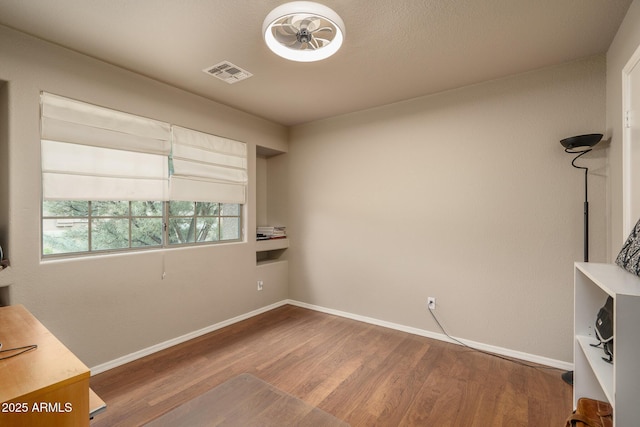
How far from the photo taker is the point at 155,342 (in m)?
2.70

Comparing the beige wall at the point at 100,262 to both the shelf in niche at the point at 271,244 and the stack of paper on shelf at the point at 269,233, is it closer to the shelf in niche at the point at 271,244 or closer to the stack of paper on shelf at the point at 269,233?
the shelf in niche at the point at 271,244

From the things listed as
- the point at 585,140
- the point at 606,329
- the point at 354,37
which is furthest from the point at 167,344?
the point at 585,140

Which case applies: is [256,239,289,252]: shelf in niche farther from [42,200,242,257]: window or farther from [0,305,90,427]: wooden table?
[0,305,90,427]: wooden table

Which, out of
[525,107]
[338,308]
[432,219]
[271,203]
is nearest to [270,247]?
[271,203]

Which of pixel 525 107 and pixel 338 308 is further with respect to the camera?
pixel 338 308

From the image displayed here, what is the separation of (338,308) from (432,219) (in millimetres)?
1627

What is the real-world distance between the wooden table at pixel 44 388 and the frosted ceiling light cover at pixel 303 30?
1849 mm

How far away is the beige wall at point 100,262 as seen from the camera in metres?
1.99

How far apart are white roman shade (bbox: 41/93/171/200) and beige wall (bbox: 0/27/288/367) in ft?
0.24

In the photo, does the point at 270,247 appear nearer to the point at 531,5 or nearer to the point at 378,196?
the point at 378,196

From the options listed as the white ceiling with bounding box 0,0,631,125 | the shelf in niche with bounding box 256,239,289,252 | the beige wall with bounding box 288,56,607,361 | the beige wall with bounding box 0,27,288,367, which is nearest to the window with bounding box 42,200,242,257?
the beige wall with bounding box 0,27,288,367

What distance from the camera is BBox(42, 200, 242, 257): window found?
2264mm

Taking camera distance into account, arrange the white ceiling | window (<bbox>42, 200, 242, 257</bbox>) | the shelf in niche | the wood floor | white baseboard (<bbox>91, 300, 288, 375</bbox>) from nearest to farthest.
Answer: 1. the white ceiling
2. the wood floor
3. window (<bbox>42, 200, 242, 257</bbox>)
4. white baseboard (<bbox>91, 300, 288, 375</bbox>)
5. the shelf in niche

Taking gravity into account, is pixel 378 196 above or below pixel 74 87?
below
